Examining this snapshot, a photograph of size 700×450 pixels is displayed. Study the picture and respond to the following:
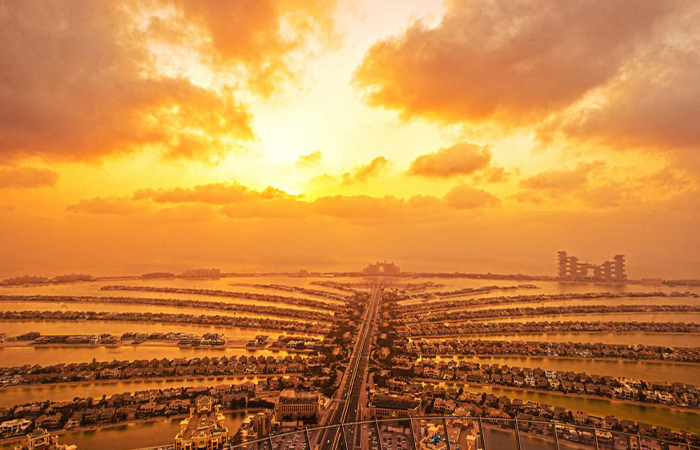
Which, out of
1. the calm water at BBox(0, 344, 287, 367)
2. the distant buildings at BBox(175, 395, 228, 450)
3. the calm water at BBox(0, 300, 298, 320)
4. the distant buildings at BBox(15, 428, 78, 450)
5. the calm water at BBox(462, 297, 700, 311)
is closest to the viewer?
the distant buildings at BBox(15, 428, 78, 450)

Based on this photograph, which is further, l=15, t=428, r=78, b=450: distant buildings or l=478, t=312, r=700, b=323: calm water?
l=478, t=312, r=700, b=323: calm water

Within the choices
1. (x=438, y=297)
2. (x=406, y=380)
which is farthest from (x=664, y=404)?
(x=438, y=297)

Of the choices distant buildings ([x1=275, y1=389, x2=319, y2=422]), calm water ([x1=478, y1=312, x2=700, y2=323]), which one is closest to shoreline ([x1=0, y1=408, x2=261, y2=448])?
distant buildings ([x1=275, y1=389, x2=319, y2=422])

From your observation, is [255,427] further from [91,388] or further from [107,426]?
[91,388]

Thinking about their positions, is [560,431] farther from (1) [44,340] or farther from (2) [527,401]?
(1) [44,340]

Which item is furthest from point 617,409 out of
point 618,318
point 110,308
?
point 110,308

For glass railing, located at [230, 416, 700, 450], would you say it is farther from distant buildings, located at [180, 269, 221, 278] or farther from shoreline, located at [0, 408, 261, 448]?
distant buildings, located at [180, 269, 221, 278]
